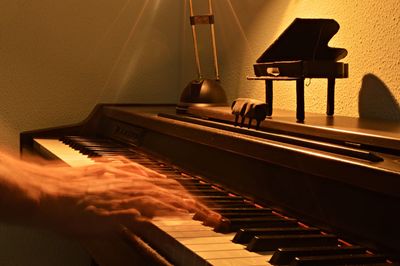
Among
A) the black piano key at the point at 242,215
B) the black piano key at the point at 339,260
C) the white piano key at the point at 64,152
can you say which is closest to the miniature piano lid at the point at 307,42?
the black piano key at the point at 242,215

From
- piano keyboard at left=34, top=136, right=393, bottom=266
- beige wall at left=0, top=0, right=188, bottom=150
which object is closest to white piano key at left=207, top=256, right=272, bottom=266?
piano keyboard at left=34, top=136, right=393, bottom=266

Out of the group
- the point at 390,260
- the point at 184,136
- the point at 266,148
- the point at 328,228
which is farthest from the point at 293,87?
the point at 390,260

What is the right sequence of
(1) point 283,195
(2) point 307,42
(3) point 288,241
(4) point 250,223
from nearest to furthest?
(3) point 288,241, (4) point 250,223, (1) point 283,195, (2) point 307,42

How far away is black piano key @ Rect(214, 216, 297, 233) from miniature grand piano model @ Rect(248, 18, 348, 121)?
0.49m

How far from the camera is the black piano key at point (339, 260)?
102cm

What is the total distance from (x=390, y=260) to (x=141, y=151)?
1455 mm

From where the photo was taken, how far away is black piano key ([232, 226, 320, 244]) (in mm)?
1189

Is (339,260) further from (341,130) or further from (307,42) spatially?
(307,42)

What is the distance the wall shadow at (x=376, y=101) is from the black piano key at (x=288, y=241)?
0.77m

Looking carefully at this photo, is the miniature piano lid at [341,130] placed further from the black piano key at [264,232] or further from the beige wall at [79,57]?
the beige wall at [79,57]

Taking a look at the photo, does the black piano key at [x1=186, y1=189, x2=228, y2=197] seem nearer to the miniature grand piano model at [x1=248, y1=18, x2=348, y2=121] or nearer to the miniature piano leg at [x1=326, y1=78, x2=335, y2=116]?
the miniature grand piano model at [x1=248, y1=18, x2=348, y2=121]

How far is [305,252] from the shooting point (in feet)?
3.54

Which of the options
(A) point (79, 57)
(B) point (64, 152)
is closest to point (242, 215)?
(B) point (64, 152)

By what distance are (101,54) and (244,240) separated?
231 cm
